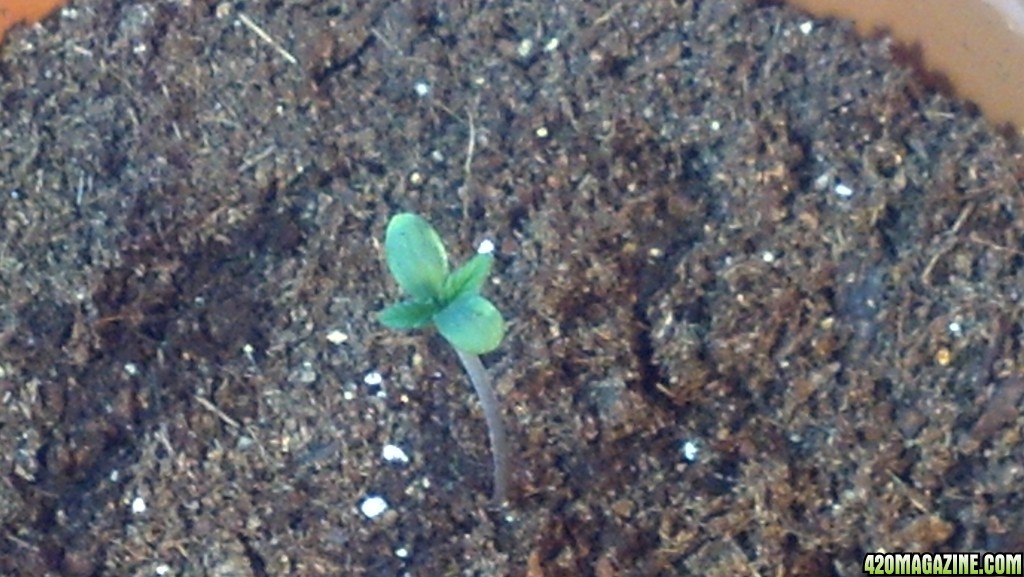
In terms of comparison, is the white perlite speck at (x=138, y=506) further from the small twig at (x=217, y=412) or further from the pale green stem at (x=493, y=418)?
the pale green stem at (x=493, y=418)

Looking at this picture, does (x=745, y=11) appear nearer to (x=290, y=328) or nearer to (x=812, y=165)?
(x=812, y=165)

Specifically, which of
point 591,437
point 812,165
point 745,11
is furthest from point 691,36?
point 591,437

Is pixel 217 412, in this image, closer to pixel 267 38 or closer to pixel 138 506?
pixel 138 506

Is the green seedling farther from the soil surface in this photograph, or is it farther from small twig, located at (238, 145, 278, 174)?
small twig, located at (238, 145, 278, 174)

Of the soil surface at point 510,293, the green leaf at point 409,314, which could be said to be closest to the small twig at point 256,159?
the soil surface at point 510,293

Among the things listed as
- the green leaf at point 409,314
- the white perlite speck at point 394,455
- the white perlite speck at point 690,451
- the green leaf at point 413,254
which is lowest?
the white perlite speck at point 394,455

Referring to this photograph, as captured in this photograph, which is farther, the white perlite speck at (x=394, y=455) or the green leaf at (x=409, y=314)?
the white perlite speck at (x=394, y=455)
